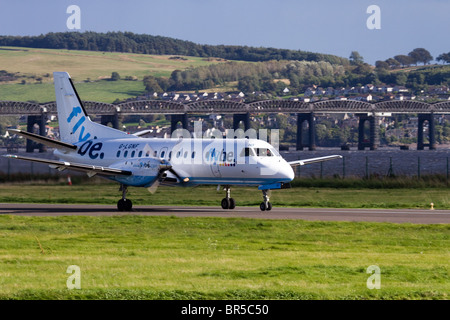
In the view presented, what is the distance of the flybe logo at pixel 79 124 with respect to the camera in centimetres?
5003

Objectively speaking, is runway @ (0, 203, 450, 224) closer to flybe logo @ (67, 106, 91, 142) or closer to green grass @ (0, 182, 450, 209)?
green grass @ (0, 182, 450, 209)

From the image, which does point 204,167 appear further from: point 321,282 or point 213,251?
point 321,282

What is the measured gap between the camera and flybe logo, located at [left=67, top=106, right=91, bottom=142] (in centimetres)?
5003

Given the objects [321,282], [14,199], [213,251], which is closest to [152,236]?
[213,251]

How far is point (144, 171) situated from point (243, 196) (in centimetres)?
1499

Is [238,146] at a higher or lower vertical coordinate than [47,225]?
higher

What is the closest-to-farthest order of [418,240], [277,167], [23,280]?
[23,280]
[418,240]
[277,167]

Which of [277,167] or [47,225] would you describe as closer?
[47,225]

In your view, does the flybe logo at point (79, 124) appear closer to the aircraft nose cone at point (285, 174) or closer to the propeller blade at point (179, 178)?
the propeller blade at point (179, 178)

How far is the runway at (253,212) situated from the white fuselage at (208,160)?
1771 millimetres

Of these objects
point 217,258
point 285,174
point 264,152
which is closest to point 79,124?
point 264,152

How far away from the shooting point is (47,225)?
112 feet

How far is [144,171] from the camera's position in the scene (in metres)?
43.0
